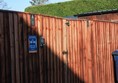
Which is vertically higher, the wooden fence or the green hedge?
the green hedge

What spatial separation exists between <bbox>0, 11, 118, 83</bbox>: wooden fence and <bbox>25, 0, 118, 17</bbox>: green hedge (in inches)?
449

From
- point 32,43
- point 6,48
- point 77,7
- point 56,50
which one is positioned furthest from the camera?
point 77,7

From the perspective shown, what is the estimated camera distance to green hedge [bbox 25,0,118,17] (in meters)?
21.8

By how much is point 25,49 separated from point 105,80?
158 inches

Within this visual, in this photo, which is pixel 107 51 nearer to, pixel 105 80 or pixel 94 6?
pixel 105 80

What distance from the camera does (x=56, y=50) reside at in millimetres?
7574

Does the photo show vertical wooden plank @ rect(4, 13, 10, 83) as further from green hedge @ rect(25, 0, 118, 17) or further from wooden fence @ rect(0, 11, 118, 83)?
green hedge @ rect(25, 0, 118, 17)

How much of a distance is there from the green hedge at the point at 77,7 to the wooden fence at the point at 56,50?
449 inches

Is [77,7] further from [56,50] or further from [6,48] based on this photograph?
[6,48]

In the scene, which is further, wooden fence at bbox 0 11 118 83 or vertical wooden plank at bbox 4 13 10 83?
wooden fence at bbox 0 11 118 83

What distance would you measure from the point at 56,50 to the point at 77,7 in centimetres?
1647

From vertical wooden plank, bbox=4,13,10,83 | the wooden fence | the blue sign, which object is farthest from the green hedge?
vertical wooden plank, bbox=4,13,10,83

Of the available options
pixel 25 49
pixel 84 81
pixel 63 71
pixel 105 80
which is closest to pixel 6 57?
pixel 25 49

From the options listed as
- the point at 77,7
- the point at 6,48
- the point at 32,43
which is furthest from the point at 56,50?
the point at 77,7
